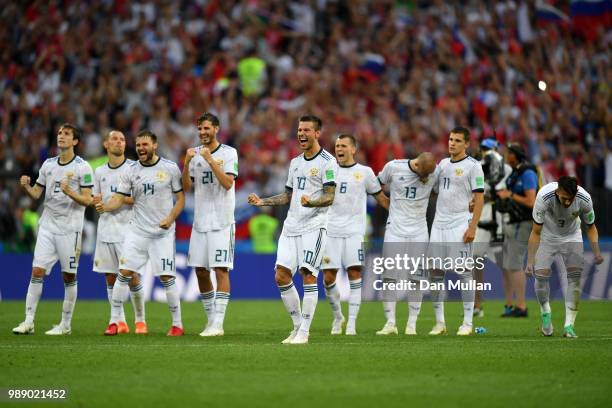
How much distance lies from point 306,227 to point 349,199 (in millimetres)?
2627

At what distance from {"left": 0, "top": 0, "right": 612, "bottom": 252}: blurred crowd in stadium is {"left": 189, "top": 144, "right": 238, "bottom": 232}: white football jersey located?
36.1 ft

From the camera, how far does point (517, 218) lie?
1919 centimetres

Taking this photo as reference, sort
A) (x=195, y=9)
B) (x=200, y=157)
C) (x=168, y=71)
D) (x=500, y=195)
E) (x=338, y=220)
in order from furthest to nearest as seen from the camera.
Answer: (x=195, y=9), (x=168, y=71), (x=500, y=195), (x=338, y=220), (x=200, y=157)

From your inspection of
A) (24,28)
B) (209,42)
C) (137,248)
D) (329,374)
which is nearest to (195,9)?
(209,42)

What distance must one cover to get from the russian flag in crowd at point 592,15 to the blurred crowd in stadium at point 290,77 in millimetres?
106

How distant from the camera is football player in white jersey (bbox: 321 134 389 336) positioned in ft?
51.4

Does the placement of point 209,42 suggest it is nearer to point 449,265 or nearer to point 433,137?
point 433,137

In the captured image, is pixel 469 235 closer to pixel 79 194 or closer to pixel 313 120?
pixel 313 120

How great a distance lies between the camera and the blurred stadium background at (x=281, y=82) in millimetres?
24922

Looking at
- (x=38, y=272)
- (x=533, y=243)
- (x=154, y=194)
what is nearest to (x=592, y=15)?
(x=533, y=243)

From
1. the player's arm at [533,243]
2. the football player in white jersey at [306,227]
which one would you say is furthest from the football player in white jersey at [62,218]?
the player's arm at [533,243]

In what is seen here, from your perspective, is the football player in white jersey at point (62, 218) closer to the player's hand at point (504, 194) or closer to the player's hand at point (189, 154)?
the player's hand at point (189, 154)

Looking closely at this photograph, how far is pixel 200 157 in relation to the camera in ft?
47.4

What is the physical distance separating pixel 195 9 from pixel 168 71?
9.87 ft
